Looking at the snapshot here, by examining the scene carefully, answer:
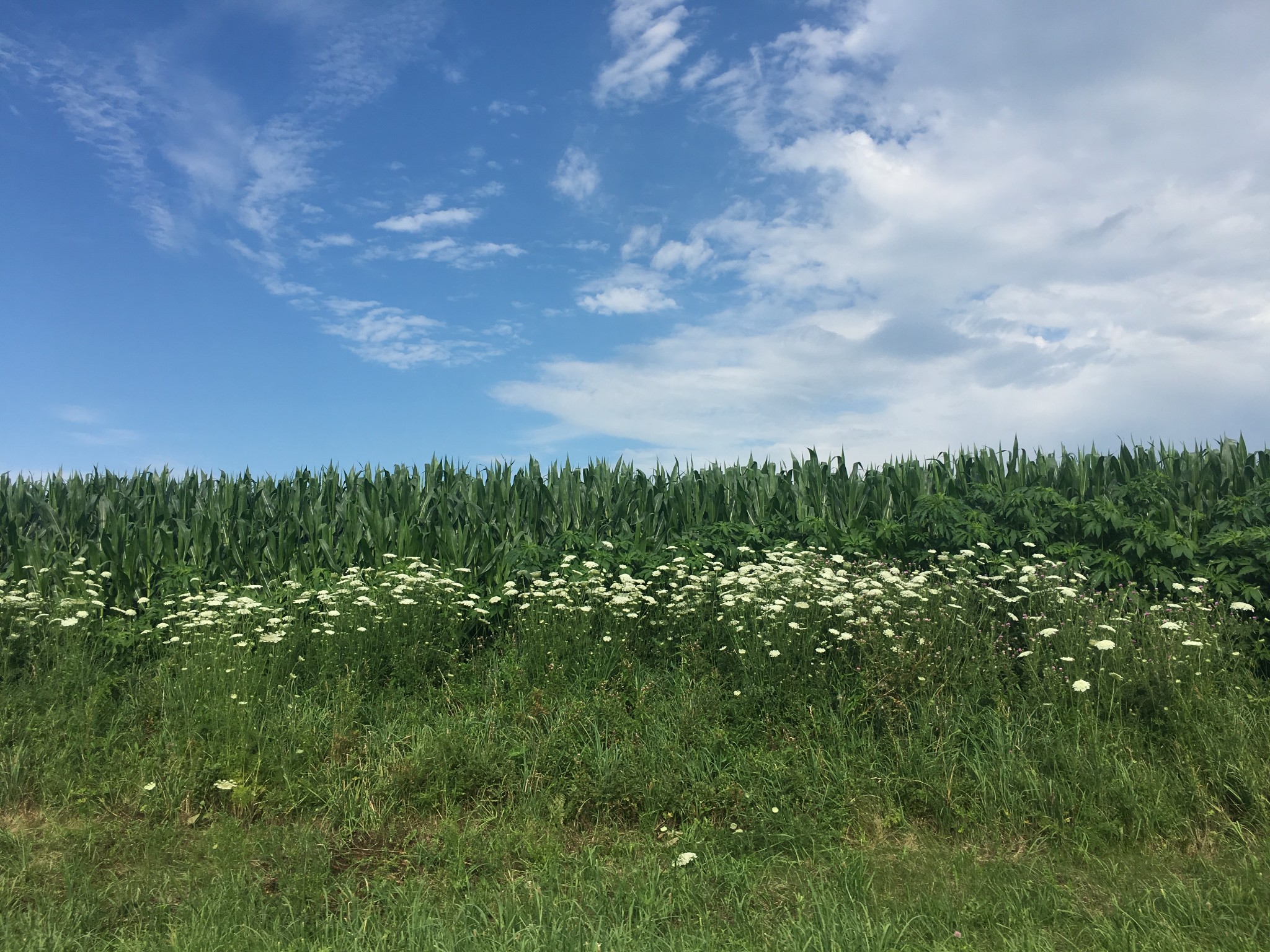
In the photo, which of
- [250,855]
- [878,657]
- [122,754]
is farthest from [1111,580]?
[122,754]

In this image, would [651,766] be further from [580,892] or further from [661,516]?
[661,516]

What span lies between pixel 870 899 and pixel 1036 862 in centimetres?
118

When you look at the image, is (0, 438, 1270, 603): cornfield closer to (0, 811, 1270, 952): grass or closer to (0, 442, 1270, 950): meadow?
(0, 442, 1270, 950): meadow

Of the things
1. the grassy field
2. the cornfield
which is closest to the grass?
the grassy field

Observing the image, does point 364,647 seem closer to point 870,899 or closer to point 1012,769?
point 870,899

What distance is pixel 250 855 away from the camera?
4.84m

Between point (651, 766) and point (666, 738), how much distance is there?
1.08ft

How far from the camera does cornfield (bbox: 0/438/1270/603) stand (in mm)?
8258

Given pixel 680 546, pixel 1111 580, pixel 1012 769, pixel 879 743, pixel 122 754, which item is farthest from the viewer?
pixel 680 546

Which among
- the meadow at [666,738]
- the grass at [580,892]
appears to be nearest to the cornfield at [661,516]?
the meadow at [666,738]

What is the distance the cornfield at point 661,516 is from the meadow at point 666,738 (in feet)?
0.26

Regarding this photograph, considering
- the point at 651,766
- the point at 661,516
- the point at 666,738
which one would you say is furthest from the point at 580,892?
the point at 661,516

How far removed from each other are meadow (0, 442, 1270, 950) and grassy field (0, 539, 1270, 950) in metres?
0.03

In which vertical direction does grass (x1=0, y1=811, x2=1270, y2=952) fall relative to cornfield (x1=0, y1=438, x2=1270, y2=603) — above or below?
below
